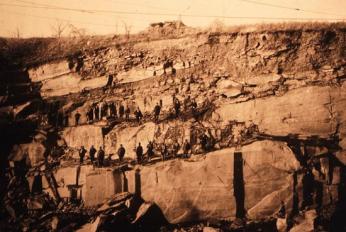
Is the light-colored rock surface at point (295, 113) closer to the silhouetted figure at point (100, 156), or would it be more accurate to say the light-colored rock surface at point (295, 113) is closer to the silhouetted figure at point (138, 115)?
the silhouetted figure at point (138, 115)

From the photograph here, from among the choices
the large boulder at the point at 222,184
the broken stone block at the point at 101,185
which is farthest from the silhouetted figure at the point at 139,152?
the large boulder at the point at 222,184

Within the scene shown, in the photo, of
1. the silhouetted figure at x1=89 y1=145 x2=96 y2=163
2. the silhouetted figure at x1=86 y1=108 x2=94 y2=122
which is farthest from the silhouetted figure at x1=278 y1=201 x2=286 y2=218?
the silhouetted figure at x1=86 y1=108 x2=94 y2=122

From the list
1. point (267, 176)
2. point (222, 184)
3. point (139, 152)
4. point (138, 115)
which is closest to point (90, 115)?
point (138, 115)

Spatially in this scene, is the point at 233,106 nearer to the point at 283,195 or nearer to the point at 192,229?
the point at 283,195

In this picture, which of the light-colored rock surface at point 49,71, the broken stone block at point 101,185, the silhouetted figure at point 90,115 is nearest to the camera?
the broken stone block at point 101,185

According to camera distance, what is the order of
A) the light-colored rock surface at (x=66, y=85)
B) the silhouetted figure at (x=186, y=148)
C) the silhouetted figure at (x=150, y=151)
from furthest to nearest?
the light-colored rock surface at (x=66, y=85), the silhouetted figure at (x=150, y=151), the silhouetted figure at (x=186, y=148)

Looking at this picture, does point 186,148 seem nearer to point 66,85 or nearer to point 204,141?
point 204,141

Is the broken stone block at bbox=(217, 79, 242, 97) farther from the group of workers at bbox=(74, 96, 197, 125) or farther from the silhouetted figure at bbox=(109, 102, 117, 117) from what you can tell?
the silhouetted figure at bbox=(109, 102, 117, 117)

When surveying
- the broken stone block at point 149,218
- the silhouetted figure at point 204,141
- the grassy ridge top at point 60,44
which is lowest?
the broken stone block at point 149,218
